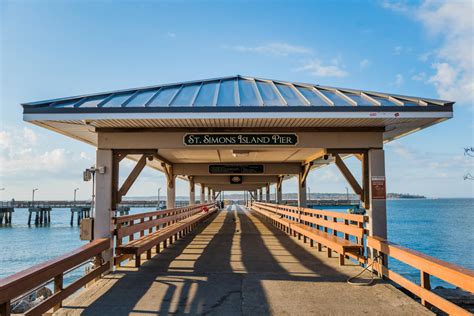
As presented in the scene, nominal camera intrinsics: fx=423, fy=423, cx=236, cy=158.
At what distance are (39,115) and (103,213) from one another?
2329mm

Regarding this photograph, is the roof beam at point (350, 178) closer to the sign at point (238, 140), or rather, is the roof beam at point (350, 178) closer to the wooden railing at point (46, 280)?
the sign at point (238, 140)

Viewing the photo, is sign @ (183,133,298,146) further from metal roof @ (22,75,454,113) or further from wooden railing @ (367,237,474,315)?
wooden railing @ (367,237,474,315)

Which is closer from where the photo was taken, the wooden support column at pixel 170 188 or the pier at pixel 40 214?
the wooden support column at pixel 170 188

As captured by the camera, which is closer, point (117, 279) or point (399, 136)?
point (117, 279)

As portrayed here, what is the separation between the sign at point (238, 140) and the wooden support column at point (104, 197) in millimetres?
1700

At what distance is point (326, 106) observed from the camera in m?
8.05

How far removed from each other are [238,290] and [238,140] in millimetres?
3557

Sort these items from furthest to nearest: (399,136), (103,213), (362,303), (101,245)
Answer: (399,136) < (103,213) < (101,245) < (362,303)

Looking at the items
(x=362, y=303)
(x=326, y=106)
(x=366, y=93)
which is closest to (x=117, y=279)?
(x=362, y=303)

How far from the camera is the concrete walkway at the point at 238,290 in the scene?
5.48 metres

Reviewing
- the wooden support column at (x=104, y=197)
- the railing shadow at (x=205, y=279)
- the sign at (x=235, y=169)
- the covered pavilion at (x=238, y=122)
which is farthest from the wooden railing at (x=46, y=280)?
the sign at (x=235, y=169)

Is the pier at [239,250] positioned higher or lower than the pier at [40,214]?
higher

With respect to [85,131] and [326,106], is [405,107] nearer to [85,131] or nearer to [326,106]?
[326,106]

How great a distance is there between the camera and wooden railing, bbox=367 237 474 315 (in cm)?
436
